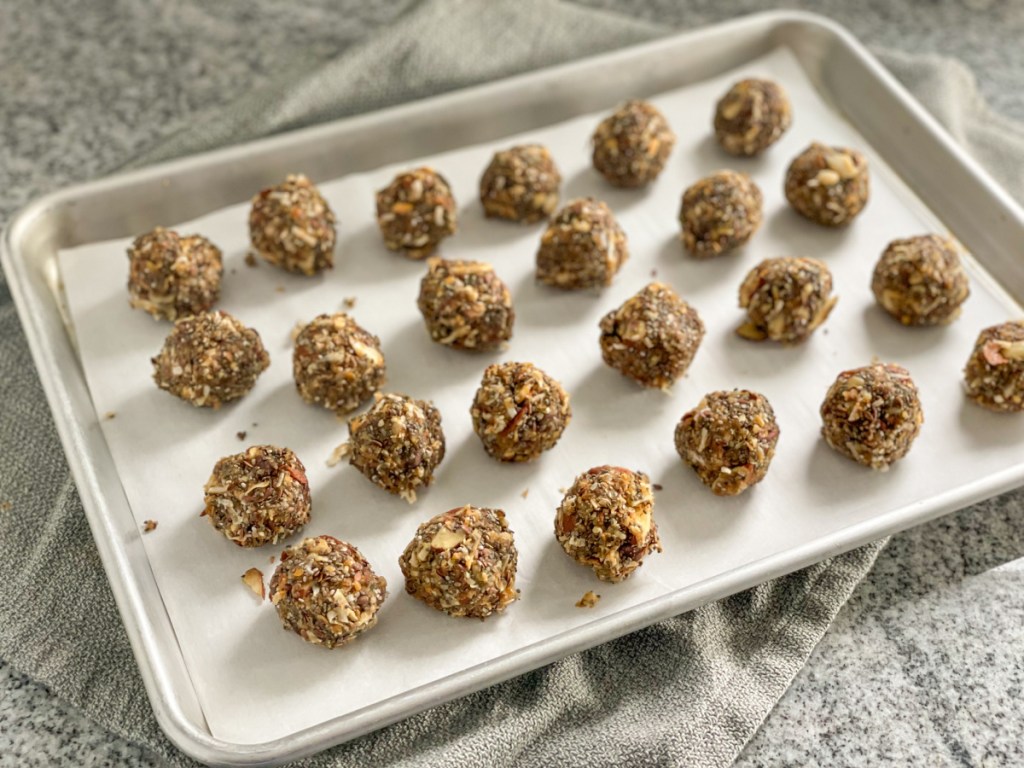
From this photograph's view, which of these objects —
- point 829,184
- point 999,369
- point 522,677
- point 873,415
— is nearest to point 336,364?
point 522,677

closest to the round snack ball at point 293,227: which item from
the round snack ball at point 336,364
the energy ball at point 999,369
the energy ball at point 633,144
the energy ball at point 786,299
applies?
the round snack ball at point 336,364

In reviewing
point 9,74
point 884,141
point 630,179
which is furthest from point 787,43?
point 9,74

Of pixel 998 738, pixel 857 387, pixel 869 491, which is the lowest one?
pixel 998 738

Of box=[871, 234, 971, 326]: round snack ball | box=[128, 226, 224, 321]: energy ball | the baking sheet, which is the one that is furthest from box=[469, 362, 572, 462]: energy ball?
box=[871, 234, 971, 326]: round snack ball

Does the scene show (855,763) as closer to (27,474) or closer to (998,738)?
(998,738)

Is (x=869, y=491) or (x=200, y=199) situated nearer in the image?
(x=869, y=491)

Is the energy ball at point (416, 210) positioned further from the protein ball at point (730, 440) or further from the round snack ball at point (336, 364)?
the protein ball at point (730, 440)
